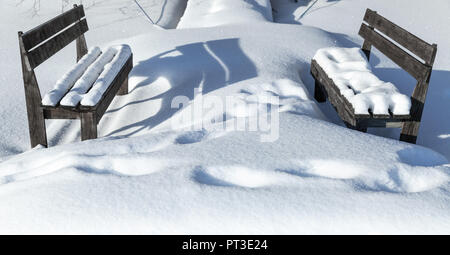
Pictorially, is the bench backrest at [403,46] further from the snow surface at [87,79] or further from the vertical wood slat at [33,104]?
the vertical wood slat at [33,104]

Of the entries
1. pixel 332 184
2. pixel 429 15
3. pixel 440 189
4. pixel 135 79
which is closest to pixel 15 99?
pixel 135 79

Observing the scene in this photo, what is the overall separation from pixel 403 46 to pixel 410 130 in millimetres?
807

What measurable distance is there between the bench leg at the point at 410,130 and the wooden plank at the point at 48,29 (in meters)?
2.92

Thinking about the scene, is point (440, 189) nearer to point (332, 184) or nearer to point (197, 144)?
point (332, 184)

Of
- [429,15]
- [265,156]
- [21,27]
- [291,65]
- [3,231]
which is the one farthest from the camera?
[429,15]

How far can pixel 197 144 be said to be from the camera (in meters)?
2.83

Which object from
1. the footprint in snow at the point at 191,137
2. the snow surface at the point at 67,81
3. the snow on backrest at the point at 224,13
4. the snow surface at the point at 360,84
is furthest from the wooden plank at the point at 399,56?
the snow on backrest at the point at 224,13

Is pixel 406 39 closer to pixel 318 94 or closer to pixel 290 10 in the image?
pixel 318 94

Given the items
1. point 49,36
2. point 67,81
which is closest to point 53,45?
point 49,36

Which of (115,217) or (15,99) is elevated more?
(115,217)

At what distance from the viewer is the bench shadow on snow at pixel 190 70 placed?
14.4ft

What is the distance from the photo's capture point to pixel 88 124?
3.45m

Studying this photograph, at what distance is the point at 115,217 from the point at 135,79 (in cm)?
327

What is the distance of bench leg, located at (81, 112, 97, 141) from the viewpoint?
3428mm
